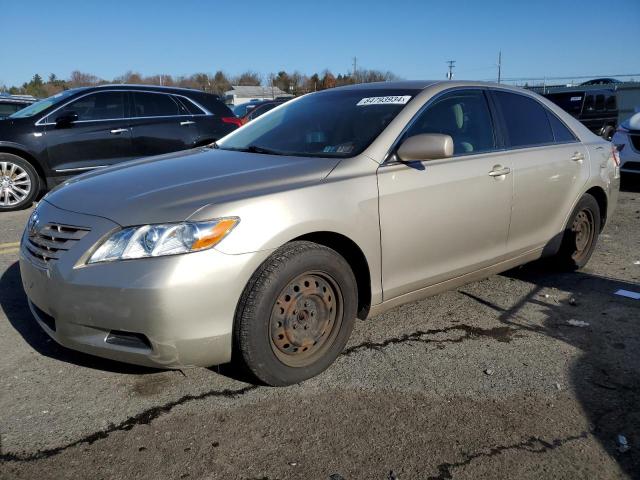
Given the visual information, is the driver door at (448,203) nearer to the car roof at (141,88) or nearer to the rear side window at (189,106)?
the rear side window at (189,106)

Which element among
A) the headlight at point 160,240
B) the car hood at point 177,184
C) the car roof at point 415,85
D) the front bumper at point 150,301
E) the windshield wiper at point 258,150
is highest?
the car roof at point 415,85

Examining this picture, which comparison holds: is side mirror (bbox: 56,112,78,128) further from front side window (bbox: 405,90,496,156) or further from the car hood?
front side window (bbox: 405,90,496,156)

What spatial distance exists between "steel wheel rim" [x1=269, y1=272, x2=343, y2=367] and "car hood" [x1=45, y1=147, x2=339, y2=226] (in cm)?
54

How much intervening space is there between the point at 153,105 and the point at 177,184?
5.74 meters

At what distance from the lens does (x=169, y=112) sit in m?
8.16

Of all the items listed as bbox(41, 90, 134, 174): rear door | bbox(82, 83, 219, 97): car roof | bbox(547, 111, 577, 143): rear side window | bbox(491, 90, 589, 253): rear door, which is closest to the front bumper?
bbox(491, 90, 589, 253): rear door

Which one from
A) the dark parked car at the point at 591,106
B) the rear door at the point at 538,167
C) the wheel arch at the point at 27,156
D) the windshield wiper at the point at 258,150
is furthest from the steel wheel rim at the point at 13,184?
the dark parked car at the point at 591,106

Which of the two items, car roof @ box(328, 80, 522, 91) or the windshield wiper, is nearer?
the windshield wiper

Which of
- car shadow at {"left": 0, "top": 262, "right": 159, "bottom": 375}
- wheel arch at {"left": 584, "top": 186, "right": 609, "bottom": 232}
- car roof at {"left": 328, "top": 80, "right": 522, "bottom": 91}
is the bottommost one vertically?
car shadow at {"left": 0, "top": 262, "right": 159, "bottom": 375}

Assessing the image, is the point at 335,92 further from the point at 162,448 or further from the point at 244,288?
the point at 162,448

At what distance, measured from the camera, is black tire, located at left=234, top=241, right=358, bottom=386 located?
2.63 metres

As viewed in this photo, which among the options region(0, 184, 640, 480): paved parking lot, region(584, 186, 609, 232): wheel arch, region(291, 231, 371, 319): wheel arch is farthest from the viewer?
region(584, 186, 609, 232): wheel arch

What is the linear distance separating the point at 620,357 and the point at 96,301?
295 centimetres

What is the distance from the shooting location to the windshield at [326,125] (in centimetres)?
341
